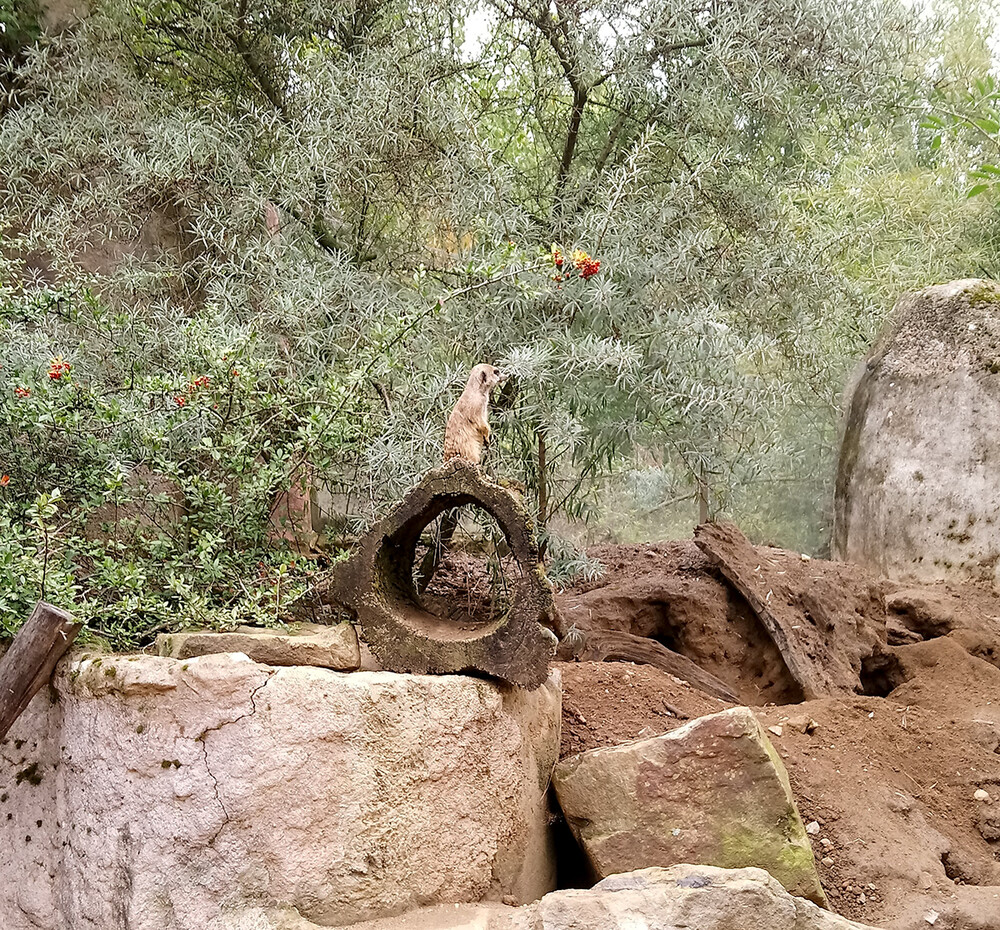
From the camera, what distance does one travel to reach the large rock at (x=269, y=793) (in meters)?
2.44

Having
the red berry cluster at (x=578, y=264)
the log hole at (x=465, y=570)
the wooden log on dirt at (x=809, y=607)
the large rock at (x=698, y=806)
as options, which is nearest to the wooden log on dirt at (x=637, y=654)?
the wooden log on dirt at (x=809, y=607)

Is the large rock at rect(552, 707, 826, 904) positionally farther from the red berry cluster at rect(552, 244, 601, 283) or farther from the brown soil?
the red berry cluster at rect(552, 244, 601, 283)

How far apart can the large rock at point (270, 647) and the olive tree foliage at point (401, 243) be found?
34 cm

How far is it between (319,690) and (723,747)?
1229 millimetres

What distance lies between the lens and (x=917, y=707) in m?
3.95

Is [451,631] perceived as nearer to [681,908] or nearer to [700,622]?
[681,908]

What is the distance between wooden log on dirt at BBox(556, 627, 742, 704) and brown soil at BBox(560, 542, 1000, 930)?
167 millimetres

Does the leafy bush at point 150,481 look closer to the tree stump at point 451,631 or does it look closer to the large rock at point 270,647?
the large rock at point 270,647

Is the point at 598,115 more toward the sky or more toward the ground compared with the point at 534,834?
more toward the sky

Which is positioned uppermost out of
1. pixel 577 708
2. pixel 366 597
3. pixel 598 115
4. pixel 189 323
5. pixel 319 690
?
pixel 598 115

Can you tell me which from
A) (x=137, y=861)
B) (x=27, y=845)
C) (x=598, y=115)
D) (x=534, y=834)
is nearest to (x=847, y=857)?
(x=534, y=834)

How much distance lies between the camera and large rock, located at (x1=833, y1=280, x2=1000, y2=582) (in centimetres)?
605

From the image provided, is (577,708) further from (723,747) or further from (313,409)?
(313,409)

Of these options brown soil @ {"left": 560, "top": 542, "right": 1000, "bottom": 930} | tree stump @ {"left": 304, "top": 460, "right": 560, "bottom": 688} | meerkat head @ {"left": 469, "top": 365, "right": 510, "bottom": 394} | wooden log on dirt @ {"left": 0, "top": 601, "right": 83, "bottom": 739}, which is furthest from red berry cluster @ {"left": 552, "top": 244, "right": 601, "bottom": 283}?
wooden log on dirt @ {"left": 0, "top": 601, "right": 83, "bottom": 739}
